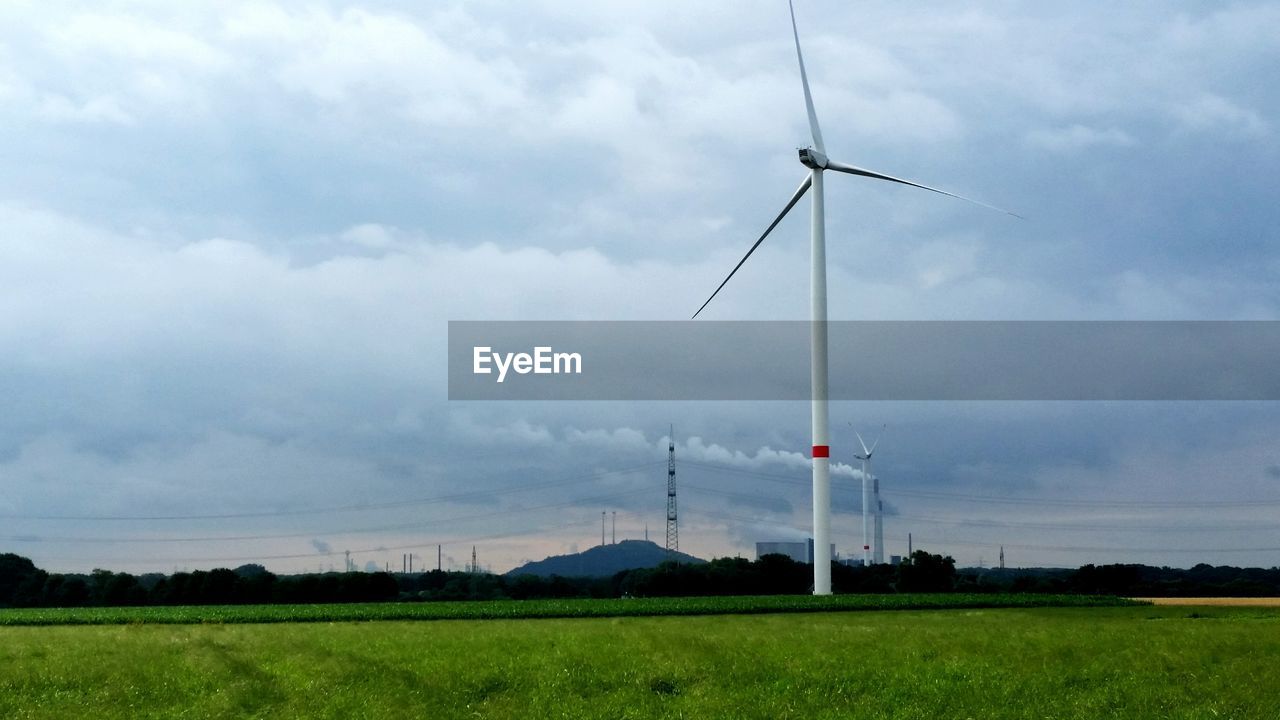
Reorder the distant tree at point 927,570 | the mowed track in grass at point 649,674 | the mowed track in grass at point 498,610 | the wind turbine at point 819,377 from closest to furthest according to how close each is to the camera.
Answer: the mowed track in grass at point 649,674
the mowed track in grass at point 498,610
the wind turbine at point 819,377
the distant tree at point 927,570

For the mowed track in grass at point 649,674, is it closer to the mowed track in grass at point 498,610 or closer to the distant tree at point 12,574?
the mowed track in grass at point 498,610

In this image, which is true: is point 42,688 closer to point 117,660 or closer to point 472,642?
point 117,660

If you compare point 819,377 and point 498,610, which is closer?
point 498,610

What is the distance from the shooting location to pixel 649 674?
103 ft

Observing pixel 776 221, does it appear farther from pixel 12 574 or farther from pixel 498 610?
pixel 12 574

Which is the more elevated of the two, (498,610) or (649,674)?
(498,610)

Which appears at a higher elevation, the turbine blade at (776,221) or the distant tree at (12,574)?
the turbine blade at (776,221)

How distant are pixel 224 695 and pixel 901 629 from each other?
73.1ft

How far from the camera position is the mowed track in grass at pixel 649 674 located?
1167 inches

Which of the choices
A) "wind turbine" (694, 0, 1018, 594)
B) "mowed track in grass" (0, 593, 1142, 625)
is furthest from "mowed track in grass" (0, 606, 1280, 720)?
"wind turbine" (694, 0, 1018, 594)

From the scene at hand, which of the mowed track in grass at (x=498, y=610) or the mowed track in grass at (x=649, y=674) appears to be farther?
the mowed track in grass at (x=498, y=610)

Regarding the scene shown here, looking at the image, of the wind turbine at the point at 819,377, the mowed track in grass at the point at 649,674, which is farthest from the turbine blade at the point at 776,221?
the mowed track in grass at the point at 649,674

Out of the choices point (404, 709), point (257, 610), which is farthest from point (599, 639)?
point (257, 610)

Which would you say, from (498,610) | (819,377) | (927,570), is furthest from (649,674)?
(927,570)
